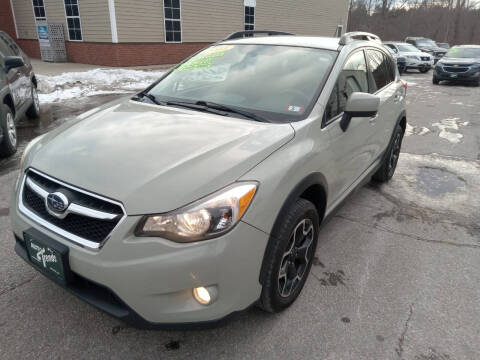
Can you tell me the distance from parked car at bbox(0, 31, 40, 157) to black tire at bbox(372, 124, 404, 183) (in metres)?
4.84

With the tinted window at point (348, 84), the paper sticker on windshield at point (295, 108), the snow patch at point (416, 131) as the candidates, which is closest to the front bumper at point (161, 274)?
the paper sticker on windshield at point (295, 108)

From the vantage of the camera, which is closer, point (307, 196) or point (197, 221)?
point (197, 221)

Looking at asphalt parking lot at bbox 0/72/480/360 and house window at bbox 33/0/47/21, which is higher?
house window at bbox 33/0/47/21

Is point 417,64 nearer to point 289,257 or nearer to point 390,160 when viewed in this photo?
point 390,160

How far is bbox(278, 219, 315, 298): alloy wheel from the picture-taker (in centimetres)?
241

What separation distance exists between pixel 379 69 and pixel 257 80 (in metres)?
1.77

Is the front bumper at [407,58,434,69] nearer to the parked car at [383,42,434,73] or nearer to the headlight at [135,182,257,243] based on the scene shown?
the parked car at [383,42,434,73]

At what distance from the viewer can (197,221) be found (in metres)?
1.84

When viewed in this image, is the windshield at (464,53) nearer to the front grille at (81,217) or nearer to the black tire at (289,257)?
the black tire at (289,257)

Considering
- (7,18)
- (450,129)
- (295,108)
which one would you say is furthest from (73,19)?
(295,108)

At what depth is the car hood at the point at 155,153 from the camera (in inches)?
74.7

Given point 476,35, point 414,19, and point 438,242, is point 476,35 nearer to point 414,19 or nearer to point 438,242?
point 414,19

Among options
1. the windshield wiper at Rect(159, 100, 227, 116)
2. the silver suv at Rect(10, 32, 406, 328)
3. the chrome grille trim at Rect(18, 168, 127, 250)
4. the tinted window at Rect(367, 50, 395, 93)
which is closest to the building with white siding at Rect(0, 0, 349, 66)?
the tinted window at Rect(367, 50, 395, 93)

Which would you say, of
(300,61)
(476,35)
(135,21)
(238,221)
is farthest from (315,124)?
(476,35)
